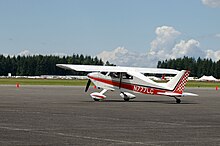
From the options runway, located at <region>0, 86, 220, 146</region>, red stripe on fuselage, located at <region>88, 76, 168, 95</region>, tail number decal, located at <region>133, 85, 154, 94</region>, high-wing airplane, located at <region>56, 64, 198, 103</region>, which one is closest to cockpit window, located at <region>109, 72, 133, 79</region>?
high-wing airplane, located at <region>56, 64, 198, 103</region>

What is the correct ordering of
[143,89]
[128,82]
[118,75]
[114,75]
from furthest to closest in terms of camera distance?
[114,75], [118,75], [128,82], [143,89]

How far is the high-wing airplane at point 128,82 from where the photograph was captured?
42.1 metres

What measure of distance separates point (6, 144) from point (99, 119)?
9499mm

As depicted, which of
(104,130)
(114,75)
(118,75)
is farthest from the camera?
(114,75)

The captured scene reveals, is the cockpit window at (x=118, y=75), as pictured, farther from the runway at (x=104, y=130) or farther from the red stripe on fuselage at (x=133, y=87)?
the runway at (x=104, y=130)

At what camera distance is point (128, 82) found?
44.3 meters

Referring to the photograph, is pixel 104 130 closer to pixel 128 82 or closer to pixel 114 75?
pixel 128 82

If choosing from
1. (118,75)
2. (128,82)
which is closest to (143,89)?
(128,82)

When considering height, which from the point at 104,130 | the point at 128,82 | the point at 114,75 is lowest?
the point at 104,130

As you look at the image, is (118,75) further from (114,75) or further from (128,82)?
(128,82)

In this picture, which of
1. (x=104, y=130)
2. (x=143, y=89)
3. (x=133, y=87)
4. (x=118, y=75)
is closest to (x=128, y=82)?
(x=133, y=87)

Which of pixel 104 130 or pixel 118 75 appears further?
pixel 118 75

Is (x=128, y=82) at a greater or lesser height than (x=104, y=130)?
greater

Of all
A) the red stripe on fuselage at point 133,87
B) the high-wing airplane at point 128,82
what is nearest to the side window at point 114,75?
the high-wing airplane at point 128,82
